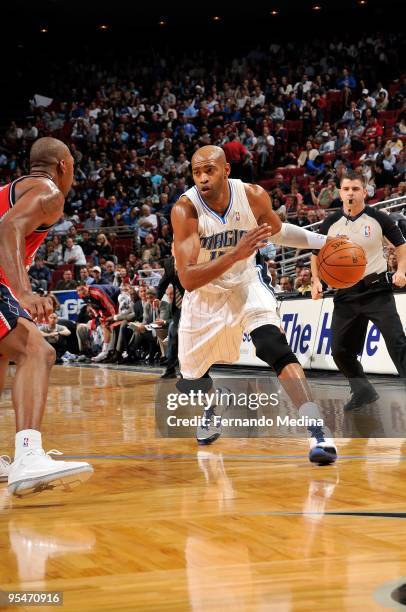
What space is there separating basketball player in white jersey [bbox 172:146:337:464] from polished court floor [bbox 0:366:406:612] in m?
0.62

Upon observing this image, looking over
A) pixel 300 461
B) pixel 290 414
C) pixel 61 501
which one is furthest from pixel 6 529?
pixel 290 414

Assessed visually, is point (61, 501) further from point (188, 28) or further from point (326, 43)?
point (188, 28)

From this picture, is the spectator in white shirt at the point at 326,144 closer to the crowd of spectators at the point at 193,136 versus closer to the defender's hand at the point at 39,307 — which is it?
the crowd of spectators at the point at 193,136

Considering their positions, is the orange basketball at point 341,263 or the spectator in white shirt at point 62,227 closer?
the orange basketball at point 341,263

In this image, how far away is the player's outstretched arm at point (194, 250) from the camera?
4.63 m

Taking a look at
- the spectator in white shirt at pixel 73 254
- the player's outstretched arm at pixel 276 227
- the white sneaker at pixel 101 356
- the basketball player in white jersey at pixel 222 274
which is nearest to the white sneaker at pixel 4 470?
→ the basketball player in white jersey at pixel 222 274

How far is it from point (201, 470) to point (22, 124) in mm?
23688

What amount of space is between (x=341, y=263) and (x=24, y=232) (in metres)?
2.49

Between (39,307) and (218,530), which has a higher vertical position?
(39,307)

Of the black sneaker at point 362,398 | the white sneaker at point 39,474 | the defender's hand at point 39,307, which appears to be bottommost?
the black sneaker at point 362,398

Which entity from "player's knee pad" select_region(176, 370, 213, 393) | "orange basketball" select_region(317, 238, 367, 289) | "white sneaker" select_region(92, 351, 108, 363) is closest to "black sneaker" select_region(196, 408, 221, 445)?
"player's knee pad" select_region(176, 370, 213, 393)

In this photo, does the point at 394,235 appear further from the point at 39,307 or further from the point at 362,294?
the point at 39,307

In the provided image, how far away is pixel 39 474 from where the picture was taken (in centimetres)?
370

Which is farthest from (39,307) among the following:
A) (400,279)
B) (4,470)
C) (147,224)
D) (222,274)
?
(147,224)
